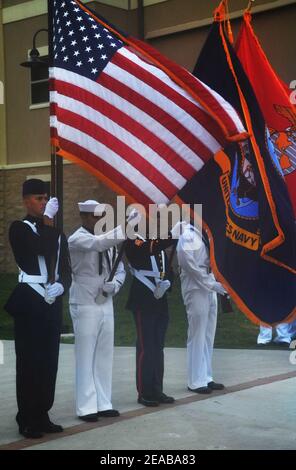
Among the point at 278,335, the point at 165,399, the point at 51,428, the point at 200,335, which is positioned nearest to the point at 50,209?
the point at 51,428

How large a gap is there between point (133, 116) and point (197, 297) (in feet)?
8.34

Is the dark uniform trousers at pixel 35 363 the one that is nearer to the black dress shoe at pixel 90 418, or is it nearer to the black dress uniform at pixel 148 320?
the black dress shoe at pixel 90 418

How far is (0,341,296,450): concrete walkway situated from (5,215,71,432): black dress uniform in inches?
9.9

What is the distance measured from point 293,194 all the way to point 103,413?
2455 mm

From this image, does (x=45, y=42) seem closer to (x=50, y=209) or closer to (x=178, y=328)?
(x=178, y=328)

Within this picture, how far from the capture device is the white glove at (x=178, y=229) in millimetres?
7691

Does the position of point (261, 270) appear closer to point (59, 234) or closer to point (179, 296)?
point (59, 234)

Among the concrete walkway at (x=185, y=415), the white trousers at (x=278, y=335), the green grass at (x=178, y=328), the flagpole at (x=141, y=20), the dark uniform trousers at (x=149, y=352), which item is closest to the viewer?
the concrete walkway at (x=185, y=415)

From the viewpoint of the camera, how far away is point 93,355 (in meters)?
6.66

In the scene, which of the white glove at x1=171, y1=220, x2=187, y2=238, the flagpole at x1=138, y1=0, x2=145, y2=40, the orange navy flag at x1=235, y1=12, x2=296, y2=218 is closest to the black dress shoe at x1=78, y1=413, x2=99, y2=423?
the white glove at x1=171, y1=220, x2=187, y2=238

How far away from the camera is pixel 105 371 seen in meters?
6.67

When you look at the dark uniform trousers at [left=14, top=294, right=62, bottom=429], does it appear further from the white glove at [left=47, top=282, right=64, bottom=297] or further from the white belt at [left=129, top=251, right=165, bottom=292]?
the white belt at [left=129, top=251, right=165, bottom=292]

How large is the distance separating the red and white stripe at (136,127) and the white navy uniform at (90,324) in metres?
0.96

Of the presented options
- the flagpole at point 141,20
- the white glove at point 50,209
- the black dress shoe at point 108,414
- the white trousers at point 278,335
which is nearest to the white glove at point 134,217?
the white glove at point 50,209
